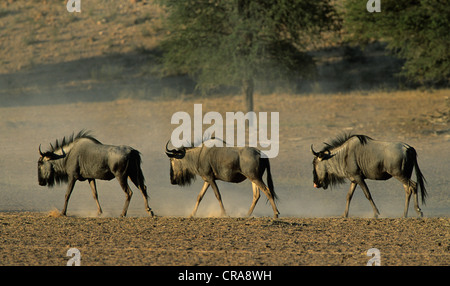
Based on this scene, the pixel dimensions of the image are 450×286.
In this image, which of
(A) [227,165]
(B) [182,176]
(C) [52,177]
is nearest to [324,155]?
(A) [227,165]

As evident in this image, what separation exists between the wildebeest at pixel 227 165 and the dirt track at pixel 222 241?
0.79m

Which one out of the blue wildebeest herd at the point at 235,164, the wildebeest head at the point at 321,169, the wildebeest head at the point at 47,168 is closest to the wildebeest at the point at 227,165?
the blue wildebeest herd at the point at 235,164

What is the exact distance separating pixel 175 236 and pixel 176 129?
1298 centimetres

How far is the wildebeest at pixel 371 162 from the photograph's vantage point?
10742mm

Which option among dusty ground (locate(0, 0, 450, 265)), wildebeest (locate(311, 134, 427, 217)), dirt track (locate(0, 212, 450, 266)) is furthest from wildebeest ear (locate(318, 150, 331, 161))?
dirt track (locate(0, 212, 450, 266))

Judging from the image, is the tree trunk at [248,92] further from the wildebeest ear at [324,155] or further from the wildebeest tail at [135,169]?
the wildebeest tail at [135,169]

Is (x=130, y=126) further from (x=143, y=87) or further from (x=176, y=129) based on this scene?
(x=143, y=87)

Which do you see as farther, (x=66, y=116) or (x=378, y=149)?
(x=66, y=116)

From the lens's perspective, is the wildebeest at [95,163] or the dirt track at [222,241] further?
the wildebeest at [95,163]

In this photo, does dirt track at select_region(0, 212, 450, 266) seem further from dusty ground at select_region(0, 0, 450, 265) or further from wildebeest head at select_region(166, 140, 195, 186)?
wildebeest head at select_region(166, 140, 195, 186)

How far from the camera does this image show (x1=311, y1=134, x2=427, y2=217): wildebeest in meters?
10.7

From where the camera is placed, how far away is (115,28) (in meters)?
35.8

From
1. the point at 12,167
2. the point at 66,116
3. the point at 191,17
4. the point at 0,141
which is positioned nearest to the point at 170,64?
the point at 191,17

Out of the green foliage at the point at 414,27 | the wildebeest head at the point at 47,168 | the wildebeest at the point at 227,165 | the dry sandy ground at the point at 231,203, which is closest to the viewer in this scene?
the dry sandy ground at the point at 231,203
